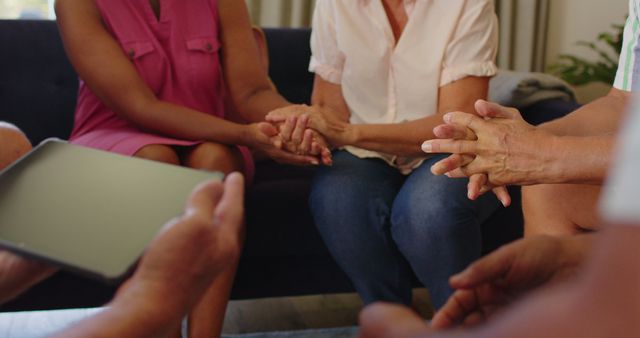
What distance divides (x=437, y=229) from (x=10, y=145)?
0.84m

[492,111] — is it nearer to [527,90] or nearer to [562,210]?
[562,210]

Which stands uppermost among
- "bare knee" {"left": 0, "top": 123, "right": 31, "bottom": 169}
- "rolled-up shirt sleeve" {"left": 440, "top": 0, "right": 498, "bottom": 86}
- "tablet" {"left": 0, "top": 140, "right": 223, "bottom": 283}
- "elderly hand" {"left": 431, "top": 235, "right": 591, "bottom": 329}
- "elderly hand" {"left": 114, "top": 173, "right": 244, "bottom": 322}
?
"elderly hand" {"left": 114, "top": 173, "right": 244, "bottom": 322}

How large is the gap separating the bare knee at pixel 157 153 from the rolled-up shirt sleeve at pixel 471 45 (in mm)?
631

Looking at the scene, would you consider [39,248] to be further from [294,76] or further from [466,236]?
[294,76]

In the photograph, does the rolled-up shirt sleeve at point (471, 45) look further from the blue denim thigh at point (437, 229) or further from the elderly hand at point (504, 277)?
the elderly hand at point (504, 277)

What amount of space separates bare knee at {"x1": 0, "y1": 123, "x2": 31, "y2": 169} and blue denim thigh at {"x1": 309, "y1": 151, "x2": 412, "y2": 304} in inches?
26.5

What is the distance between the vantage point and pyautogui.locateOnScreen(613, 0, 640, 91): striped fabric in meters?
1.52

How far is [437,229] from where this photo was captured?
174 centimetres

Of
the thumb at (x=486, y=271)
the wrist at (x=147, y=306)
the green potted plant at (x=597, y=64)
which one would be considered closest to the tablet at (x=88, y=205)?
the wrist at (x=147, y=306)

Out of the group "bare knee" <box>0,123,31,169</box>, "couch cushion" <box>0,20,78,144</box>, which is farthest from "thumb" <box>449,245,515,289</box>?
"couch cushion" <box>0,20,78,144</box>

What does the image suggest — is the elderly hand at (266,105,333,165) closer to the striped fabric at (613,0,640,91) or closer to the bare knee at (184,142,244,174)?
the bare knee at (184,142,244,174)

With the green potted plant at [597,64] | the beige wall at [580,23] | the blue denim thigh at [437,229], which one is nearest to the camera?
the blue denim thigh at [437,229]

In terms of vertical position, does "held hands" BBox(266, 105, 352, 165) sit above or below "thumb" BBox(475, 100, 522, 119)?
below

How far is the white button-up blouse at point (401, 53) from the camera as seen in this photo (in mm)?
1936
